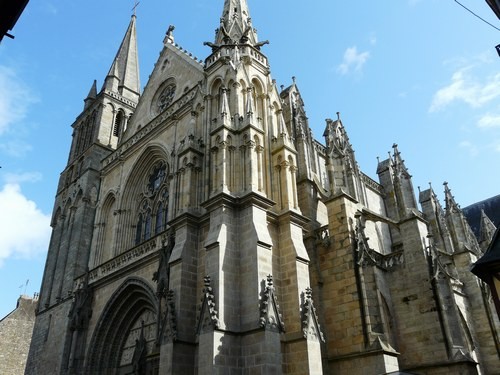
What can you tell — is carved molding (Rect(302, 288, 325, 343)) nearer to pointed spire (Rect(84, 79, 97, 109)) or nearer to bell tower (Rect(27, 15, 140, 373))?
bell tower (Rect(27, 15, 140, 373))

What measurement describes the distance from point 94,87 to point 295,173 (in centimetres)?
1764

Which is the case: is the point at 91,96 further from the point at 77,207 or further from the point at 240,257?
→ the point at 240,257

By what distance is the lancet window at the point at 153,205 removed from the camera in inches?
630

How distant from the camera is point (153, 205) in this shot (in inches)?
648

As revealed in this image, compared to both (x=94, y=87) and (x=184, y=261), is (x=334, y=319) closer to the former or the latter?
(x=184, y=261)

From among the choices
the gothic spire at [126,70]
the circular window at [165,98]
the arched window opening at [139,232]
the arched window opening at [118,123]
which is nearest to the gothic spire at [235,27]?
the circular window at [165,98]

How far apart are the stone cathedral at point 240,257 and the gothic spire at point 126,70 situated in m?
5.02

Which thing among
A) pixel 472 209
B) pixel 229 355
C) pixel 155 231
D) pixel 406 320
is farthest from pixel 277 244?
pixel 472 209

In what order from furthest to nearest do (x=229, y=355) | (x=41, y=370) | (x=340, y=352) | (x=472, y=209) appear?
(x=472, y=209) → (x=41, y=370) → (x=340, y=352) → (x=229, y=355)

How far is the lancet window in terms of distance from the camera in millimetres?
16009

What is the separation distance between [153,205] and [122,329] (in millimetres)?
4440

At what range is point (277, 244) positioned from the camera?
11.3 metres

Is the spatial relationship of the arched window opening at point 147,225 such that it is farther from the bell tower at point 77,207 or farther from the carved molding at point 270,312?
the carved molding at point 270,312

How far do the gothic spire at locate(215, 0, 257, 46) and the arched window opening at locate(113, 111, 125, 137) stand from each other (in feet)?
32.7
